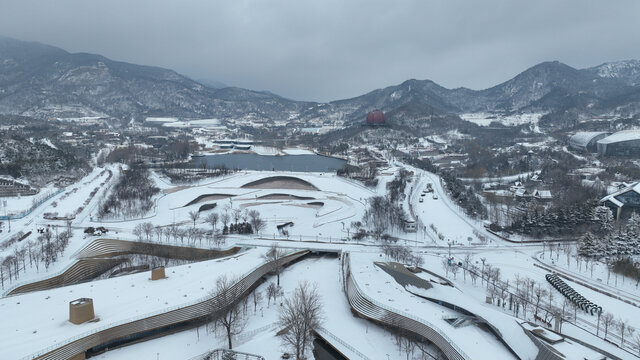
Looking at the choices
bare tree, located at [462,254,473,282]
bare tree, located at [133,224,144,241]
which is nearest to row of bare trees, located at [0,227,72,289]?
bare tree, located at [133,224,144,241]

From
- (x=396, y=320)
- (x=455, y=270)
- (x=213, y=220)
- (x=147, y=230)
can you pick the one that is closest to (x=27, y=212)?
(x=147, y=230)

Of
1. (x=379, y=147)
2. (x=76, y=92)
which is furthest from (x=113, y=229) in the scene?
(x=76, y=92)

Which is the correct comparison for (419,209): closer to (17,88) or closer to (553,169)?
(553,169)

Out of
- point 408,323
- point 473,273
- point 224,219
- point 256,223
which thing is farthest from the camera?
point 224,219

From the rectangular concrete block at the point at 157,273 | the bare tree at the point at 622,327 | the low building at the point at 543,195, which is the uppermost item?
the low building at the point at 543,195

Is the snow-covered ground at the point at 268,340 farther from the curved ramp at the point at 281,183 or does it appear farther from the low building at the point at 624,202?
the curved ramp at the point at 281,183

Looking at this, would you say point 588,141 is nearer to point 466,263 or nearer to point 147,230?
point 466,263

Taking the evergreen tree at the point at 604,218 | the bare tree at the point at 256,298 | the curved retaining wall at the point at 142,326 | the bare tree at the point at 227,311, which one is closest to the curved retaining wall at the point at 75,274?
the curved retaining wall at the point at 142,326

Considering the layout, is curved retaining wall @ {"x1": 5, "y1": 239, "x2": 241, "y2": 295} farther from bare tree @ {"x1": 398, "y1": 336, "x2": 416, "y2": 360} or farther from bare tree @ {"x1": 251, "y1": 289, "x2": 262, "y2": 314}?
bare tree @ {"x1": 398, "y1": 336, "x2": 416, "y2": 360}
